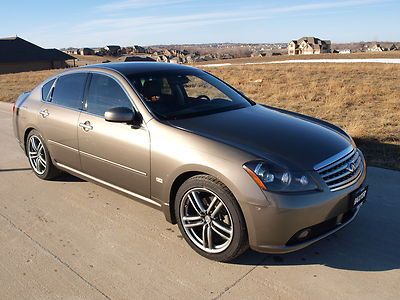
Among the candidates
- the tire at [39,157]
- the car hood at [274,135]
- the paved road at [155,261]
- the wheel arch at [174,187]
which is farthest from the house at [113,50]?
the wheel arch at [174,187]

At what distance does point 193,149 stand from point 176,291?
1127mm

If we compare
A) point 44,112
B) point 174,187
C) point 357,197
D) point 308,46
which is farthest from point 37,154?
point 308,46

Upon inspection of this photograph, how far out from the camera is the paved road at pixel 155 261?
9.91 ft

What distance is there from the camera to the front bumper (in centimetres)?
302

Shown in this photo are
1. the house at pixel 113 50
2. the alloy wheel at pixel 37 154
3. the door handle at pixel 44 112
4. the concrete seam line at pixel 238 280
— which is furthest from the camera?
the house at pixel 113 50

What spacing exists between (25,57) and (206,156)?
6835 cm

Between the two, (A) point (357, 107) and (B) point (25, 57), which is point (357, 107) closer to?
(A) point (357, 107)

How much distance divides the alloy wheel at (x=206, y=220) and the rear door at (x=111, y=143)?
0.52 m

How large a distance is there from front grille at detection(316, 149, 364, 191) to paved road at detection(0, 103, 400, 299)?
2.00 feet

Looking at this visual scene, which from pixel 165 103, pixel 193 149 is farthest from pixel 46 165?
pixel 193 149

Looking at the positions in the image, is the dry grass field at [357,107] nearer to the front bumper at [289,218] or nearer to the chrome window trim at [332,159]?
the chrome window trim at [332,159]

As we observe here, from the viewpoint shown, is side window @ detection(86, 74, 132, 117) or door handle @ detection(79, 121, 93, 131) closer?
side window @ detection(86, 74, 132, 117)

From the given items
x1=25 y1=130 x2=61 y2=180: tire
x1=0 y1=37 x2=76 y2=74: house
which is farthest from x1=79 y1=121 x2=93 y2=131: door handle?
x1=0 y1=37 x2=76 y2=74: house

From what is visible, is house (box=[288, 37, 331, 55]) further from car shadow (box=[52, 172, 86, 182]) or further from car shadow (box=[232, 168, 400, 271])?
car shadow (box=[232, 168, 400, 271])
